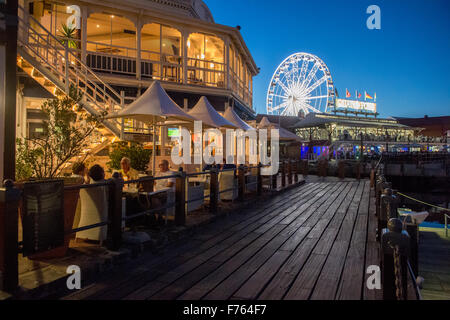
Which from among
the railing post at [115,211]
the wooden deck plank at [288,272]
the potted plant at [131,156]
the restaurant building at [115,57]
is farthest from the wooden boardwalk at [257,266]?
the restaurant building at [115,57]

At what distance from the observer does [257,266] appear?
3.65m

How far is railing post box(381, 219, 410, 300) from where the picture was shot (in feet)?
6.93

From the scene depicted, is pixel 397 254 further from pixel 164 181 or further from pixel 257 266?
pixel 164 181

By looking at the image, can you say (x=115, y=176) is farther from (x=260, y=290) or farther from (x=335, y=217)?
(x=335, y=217)

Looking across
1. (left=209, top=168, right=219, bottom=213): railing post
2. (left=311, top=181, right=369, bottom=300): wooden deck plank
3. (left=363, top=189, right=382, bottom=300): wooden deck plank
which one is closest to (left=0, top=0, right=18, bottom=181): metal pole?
(left=209, top=168, right=219, bottom=213): railing post

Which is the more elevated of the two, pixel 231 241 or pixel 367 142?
pixel 367 142

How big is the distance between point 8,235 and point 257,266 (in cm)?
249

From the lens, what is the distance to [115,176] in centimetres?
376

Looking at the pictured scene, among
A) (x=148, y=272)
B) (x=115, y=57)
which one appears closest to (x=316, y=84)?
(x=115, y=57)

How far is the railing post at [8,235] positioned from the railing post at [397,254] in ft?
9.51

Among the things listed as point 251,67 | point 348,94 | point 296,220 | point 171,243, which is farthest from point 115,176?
point 348,94

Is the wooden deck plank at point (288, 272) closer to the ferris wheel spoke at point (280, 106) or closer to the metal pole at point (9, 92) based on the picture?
the metal pole at point (9, 92)

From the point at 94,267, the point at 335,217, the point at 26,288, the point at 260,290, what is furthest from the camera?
the point at 335,217

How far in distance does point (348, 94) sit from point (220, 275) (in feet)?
146
